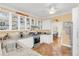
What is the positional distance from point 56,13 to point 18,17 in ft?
2.06

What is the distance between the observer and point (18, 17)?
1.77 meters

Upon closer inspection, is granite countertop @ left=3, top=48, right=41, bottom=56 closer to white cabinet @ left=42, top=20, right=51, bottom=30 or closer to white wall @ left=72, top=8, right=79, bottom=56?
white cabinet @ left=42, top=20, right=51, bottom=30

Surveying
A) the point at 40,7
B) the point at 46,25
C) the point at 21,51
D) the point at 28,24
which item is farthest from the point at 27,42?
the point at 40,7

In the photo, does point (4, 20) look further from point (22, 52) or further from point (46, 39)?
point (46, 39)

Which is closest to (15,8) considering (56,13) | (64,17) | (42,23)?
(42,23)

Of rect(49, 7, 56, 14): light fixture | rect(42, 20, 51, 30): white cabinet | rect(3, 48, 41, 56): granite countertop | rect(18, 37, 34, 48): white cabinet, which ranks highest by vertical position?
rect(49, 7, 56, 14): light fixture

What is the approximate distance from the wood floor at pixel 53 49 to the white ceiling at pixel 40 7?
1.67 ft

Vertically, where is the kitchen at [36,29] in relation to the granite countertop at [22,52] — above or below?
above

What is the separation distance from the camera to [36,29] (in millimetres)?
1828

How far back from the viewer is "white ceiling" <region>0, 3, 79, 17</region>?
1.75m

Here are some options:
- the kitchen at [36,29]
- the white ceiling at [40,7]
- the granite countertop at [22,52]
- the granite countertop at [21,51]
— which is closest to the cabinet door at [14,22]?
the kitchen at [36,29]

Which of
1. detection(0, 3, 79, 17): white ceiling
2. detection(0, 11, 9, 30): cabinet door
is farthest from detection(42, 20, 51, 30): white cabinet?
detection(0, 11, 9, 30): cabinet door

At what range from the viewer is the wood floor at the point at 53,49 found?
180 cm

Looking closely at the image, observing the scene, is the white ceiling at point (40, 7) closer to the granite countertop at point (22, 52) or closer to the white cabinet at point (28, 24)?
the white cabinet at point (28, 24)
